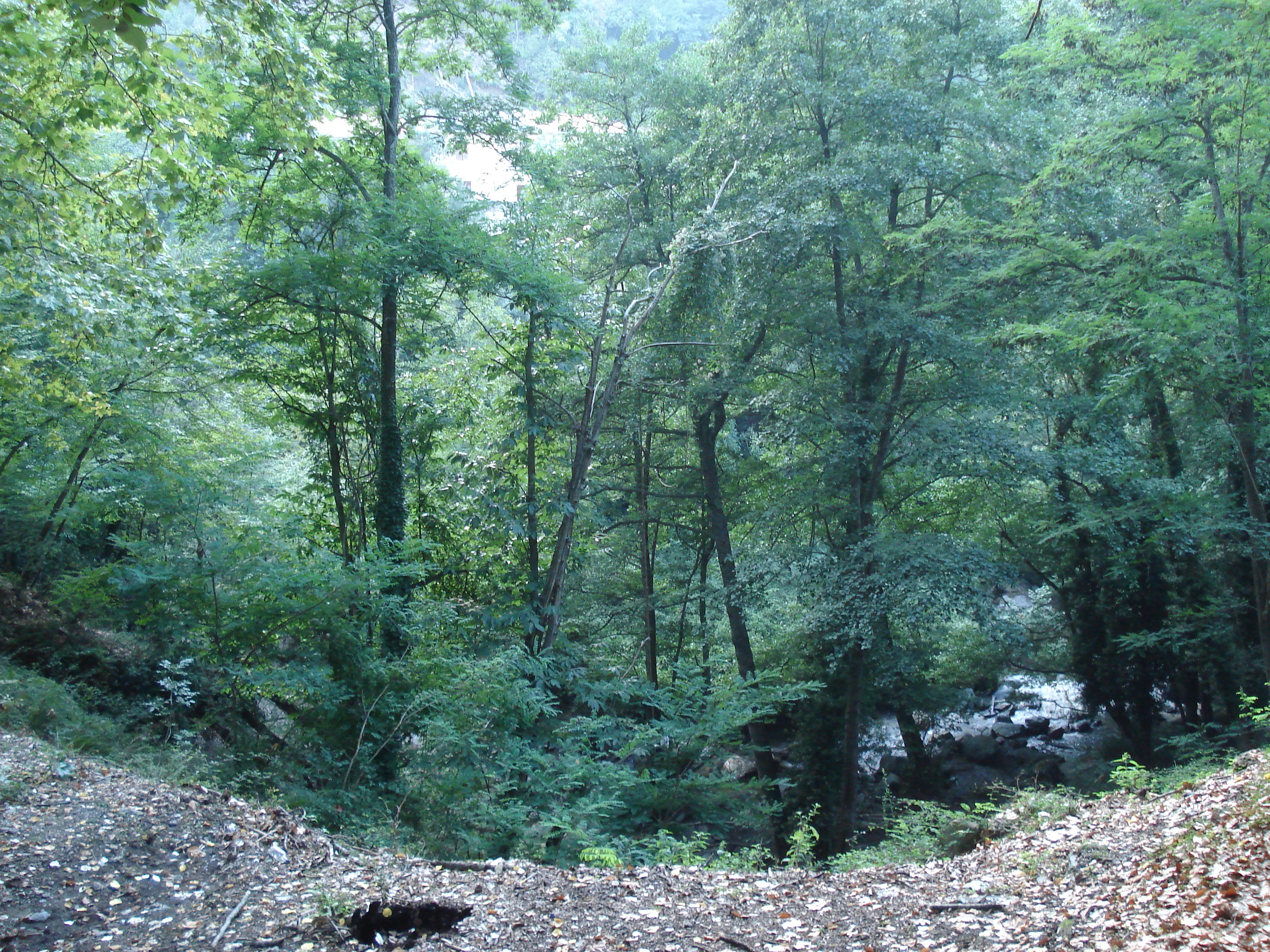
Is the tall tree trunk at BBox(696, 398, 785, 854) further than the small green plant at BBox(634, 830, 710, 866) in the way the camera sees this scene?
Yes

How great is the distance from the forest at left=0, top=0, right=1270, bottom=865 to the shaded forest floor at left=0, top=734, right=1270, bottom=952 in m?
1.49

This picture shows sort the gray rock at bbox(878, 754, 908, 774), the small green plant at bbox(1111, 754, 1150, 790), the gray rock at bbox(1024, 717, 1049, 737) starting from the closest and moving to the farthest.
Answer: the small green plant at bbox(1111, 754, 1150, 790) < the gray rock at bbox(878, 754, 908, 774) < the gray rock at bbox(1024, 717, 1049, 737)

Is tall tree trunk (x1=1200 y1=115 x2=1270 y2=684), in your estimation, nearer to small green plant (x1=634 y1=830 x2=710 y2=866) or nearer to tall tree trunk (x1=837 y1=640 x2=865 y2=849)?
tall tree trunk (x1=837 y1=640 x2=865 y2=849)

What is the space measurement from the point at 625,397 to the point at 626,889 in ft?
30.8

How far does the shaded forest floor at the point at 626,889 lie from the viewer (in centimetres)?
342

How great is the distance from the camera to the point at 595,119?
566 inches

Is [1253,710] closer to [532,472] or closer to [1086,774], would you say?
[1086,774]

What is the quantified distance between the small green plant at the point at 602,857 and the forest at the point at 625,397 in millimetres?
681

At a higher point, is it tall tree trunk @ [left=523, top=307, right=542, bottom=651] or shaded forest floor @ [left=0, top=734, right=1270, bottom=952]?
tall tree trunk @ [left=523, top=307, right=542, bottom=651]

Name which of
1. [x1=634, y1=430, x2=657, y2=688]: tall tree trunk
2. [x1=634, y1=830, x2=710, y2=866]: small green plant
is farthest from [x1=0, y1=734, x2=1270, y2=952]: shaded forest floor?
[x1=634, y1=430, x2=657, y2=688]: tall tree trunk

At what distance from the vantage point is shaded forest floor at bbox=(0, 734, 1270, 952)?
3416 millimetres

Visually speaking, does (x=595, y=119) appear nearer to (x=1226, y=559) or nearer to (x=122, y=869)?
(x=1226, y=559)

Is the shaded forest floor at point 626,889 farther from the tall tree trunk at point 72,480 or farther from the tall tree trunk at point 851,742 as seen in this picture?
the tall tree trunk at point 851,742

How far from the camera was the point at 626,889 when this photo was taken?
4.45m
